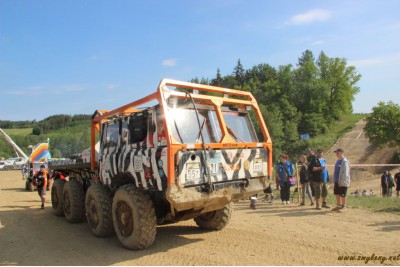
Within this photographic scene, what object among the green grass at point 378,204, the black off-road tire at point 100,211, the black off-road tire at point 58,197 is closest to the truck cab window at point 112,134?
the black off-road tire at point 100,211

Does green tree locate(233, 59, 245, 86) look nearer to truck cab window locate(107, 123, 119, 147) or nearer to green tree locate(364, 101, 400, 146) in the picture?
green tree locate(364, 101, 400, 146)

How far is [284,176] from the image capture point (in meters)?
12.0

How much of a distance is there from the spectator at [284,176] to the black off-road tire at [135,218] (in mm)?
6618

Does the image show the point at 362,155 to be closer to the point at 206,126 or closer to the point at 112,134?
the point at 206,126

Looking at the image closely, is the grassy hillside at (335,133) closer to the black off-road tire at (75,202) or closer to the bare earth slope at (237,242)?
the bare earth slope at (237,242)

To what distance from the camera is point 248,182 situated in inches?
263

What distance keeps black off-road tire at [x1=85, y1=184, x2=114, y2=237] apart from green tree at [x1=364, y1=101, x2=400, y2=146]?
39177mm

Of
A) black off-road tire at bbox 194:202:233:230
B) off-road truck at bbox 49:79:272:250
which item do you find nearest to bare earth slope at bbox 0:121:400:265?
black off-road tire at bbox 194:202:233:230

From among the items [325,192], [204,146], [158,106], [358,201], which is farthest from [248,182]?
[358,201]

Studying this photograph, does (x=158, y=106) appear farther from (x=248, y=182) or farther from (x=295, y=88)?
(x=295, y=88)

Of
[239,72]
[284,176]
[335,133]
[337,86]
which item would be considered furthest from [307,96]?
[284,176]

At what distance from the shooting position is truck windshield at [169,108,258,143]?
6.10m

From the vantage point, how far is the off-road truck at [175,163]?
5785 mm

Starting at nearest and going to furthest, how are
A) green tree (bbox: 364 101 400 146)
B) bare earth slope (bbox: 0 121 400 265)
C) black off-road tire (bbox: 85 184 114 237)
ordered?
bare earth slope (bbox: 0 121 400 265) < black off-road tire (bbox: 85 184 114 237) < green tree (bbox: 364 101 400 146)
